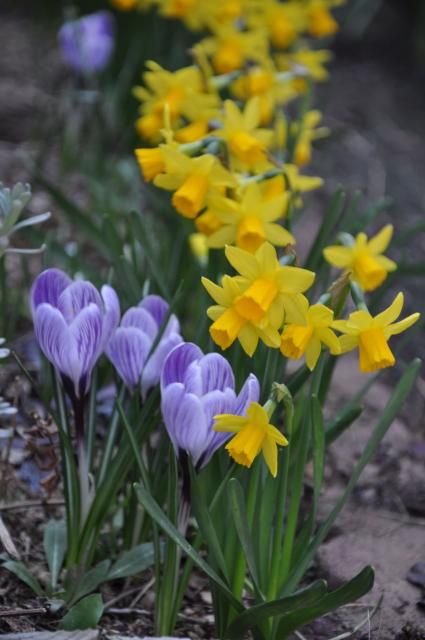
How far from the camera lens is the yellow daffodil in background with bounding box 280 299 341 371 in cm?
137

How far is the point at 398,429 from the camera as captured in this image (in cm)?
246

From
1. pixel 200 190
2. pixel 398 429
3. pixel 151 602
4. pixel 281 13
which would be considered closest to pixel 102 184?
pixel 281 13

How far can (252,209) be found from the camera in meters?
1.65

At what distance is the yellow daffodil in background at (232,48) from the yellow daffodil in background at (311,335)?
1458 mm

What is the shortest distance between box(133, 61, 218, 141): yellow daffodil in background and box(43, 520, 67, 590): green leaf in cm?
94

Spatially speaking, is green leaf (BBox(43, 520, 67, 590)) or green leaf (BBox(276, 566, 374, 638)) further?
green leaf (BBox(43, 520, 67, 590))

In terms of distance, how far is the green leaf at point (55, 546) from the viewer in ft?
5.25

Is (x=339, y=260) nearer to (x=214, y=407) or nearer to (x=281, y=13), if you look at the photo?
(x=214, y=407)

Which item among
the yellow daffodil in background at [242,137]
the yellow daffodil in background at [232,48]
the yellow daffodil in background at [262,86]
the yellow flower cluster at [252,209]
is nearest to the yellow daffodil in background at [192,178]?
the yellow flower cluster at [252,209]

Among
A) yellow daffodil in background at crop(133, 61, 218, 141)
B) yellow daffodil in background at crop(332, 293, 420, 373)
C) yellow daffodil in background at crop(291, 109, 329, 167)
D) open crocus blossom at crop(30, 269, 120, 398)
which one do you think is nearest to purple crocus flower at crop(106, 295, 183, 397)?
open crocus blossom at crop(30, 269, 120, 398)

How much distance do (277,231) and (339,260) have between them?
0.45 ft

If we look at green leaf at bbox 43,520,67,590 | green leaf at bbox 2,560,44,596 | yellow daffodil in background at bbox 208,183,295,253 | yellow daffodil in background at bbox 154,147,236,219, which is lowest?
green leaf at bbox 43,520,67,590

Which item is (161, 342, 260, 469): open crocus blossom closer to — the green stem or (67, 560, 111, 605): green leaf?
the green stem


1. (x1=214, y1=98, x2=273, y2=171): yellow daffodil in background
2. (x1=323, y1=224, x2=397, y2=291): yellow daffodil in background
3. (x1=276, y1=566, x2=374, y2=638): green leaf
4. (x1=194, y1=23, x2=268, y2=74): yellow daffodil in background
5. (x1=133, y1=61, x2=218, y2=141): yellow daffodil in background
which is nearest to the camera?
(x1=276, y1=566, x2=374, y2=638): green leaf
